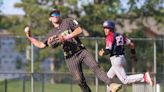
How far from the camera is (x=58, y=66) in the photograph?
27.3 metres

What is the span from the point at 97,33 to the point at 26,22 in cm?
732

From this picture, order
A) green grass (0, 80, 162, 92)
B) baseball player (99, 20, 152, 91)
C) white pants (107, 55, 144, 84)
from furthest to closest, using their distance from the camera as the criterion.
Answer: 1. green grass (0, 80, 162, 92)
2. white pants (107, 55, 144, 84)
3. baseball player (99, 20, 152, 91)

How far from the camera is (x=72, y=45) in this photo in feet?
42.6

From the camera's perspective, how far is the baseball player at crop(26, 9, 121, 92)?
12781 mm

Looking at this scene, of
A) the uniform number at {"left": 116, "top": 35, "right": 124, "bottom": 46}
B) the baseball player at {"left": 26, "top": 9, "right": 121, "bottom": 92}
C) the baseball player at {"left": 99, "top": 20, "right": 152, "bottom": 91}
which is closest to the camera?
the baseball player at {"left": 26, "top": 9, "right": 121, "bottom": 92}

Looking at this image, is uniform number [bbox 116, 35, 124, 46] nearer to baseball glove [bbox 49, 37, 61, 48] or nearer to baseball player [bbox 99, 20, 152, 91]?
baseball player [bbox 99, 20, 152, 91]

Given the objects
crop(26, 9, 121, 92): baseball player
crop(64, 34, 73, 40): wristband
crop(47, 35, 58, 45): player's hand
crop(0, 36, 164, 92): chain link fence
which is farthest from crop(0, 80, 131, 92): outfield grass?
crop(64, 34, 73, 40): wristband

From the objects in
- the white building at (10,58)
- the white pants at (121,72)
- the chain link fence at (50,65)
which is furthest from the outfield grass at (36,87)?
the white pants at (121,72)

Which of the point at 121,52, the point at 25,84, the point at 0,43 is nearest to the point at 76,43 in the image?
the point at 121,52

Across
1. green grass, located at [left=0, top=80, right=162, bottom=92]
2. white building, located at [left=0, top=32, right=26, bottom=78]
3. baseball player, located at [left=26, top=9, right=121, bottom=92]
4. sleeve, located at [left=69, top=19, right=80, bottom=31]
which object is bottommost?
green grass, located at [left=0, top=80, right=162, bottom=92]

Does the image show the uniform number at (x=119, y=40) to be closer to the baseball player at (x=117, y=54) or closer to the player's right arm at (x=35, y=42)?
the baseball player at (x=117, y=54)

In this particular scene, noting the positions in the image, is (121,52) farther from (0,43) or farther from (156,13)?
(156,13)

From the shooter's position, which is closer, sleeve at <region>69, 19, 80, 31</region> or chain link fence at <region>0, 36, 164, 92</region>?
sleeve at <region>69, 19, 80, 31</region>

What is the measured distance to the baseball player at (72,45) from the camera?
41.9ft
